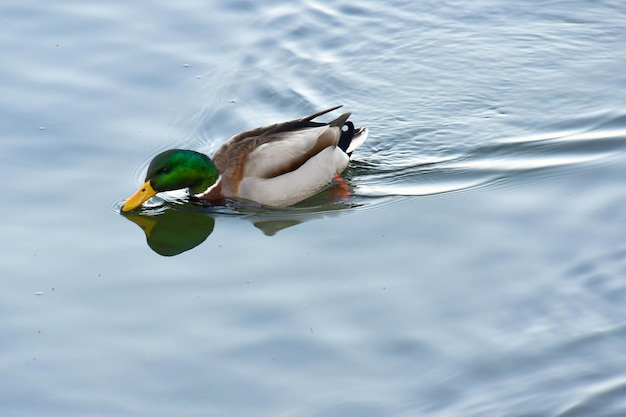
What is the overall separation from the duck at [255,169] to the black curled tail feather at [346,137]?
0.17 metres

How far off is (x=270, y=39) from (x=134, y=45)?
1464mm

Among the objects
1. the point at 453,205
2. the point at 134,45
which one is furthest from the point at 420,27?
the point at 453,205

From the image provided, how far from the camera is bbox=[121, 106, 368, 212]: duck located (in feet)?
28.3

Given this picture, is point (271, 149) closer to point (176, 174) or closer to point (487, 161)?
point (176, 174)

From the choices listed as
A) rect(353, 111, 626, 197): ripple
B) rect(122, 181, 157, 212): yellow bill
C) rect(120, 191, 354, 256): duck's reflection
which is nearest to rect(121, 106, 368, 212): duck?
rect(122, 181, 157, 212): yellow bill

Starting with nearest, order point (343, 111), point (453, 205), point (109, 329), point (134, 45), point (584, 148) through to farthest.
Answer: point (109, 329) < point (453, 205) < point (584, 148) < point (343, 111) < point (134, 45)

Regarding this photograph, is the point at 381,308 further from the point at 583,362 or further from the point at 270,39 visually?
the point at 270,39

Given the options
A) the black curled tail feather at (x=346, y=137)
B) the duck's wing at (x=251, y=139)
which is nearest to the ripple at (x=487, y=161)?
the black curled tail feather at (x=346, y=137)

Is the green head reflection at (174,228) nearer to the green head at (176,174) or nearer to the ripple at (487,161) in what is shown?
the green head at (176,174)

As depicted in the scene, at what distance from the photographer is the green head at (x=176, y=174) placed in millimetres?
8516

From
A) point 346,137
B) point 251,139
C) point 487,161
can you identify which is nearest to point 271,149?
point 251,139

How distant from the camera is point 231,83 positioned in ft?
34.7

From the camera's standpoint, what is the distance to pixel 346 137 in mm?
9297

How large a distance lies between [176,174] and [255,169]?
0.65 metres
